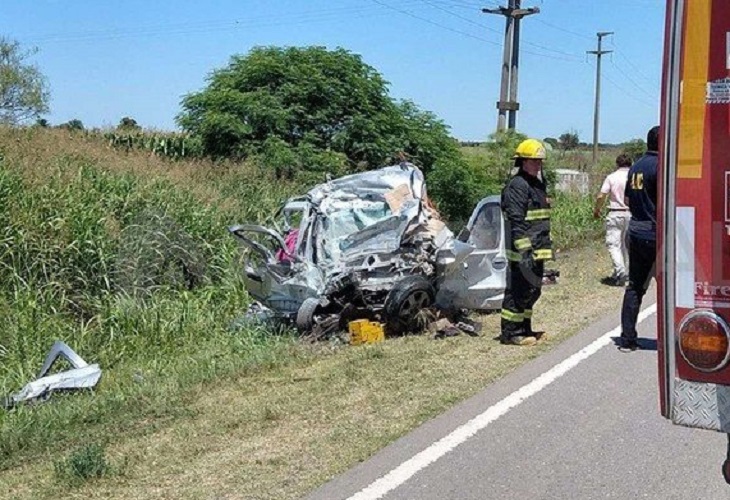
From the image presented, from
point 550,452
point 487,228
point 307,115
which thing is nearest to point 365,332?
point 487,228

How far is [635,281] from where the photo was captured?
7828 millimetres

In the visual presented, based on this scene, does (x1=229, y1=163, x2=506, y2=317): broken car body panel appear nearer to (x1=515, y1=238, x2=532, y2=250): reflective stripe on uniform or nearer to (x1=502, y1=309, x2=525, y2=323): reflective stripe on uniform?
(x1=502, y1=309, x2=525, y2=323): reflective stripe on uniform

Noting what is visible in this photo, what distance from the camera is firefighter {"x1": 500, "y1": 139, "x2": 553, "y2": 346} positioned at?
309 inches

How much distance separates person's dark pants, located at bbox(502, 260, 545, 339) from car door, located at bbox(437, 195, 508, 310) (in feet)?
3.79

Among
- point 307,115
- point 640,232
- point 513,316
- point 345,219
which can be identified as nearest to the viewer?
point 640,232

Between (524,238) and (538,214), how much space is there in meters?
0.33

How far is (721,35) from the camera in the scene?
9.83 ft

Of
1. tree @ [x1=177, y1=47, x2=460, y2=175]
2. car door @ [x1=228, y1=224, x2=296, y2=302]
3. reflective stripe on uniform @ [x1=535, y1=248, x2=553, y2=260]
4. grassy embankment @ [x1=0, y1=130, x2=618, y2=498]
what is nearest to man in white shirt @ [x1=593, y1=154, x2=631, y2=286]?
grassy embankment @ [x1=0, y1=130, x2=618, y2=498]

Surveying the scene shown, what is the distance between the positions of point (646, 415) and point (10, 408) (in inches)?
205

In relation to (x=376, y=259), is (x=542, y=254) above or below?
above

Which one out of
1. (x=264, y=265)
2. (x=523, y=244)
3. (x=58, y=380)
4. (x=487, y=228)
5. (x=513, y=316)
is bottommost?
(x=58, y=380)

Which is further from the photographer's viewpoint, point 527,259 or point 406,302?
point 406,302

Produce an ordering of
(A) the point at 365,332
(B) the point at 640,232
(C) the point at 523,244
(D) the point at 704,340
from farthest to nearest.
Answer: (A) the point at 365,332
(C) the point at 523,244
(B) the point at 640,232
(D) the point at 704,340

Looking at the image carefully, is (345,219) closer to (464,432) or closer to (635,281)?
(635,281)
